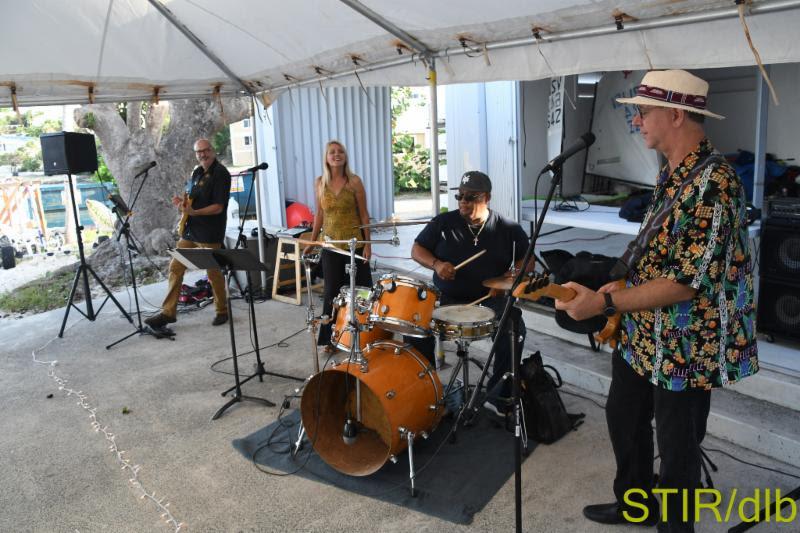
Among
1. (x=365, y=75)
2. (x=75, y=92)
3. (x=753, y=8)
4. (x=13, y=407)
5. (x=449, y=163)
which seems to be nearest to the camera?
(x=753, y=8)

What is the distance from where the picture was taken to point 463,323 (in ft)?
10.0

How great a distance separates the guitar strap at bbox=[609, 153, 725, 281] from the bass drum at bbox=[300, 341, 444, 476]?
129cm

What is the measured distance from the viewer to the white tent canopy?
9.40 feet

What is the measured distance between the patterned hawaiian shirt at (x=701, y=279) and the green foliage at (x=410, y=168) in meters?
15.2

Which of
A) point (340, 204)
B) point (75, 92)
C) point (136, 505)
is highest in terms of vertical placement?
point (75, 92)

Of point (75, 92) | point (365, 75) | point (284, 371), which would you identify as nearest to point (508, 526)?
point (284, 371)

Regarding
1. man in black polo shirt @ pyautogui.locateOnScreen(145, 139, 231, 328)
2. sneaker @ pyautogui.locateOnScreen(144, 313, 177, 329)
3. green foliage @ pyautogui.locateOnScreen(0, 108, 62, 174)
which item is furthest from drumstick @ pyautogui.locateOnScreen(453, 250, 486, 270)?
green foliage @ pyautogui.locateOnScreen(0, 108, 62, 174)

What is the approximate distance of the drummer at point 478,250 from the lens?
3621 millimetres

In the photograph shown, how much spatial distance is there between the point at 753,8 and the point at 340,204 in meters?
3.18

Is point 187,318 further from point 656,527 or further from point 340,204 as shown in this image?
point 656,527

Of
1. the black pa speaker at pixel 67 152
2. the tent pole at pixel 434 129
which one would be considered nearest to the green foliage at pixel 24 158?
the black pa speaker at pixel 67 152

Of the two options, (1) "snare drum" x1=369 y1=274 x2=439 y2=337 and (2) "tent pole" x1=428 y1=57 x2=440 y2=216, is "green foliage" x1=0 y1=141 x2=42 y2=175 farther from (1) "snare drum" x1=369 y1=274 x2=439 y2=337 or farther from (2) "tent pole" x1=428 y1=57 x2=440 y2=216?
(1) "snare drum" x1=369 y1=274 x2=439 y2=337

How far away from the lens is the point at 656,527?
2.62m

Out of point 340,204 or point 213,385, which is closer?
point 213,385
